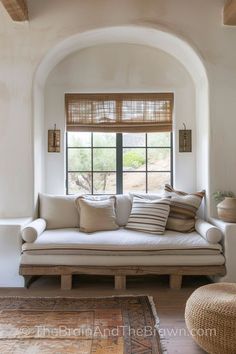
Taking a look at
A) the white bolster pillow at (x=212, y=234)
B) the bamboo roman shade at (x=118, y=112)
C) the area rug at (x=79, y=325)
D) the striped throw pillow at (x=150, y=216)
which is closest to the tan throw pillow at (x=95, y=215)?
the striped throw pillow at (x=150, y=216)

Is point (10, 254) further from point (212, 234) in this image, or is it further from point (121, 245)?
point (212, 234)

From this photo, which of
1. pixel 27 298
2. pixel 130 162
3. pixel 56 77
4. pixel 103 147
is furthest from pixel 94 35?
pixel 27 298

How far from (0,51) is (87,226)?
7.11 feet

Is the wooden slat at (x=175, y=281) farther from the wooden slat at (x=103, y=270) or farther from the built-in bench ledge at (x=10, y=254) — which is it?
the built-in bench ledge at (x=10, y=254)

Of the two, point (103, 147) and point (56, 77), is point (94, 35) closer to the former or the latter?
point (56, 77)

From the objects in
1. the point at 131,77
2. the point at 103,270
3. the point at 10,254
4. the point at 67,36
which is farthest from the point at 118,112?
the point at 10,254

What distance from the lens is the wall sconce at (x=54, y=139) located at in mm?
3871

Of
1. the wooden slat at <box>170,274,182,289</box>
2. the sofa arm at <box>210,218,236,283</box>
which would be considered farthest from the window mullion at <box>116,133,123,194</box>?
the sofa arm at <box>210,218,236,283</box>

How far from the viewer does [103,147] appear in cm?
404

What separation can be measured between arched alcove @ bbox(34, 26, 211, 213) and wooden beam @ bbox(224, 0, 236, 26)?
1.54 feet

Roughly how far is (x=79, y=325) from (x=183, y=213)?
62.8 inches

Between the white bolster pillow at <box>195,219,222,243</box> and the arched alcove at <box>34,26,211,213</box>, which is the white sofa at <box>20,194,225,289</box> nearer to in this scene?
the white bolster pillow at <box>195,219,222,243</box>

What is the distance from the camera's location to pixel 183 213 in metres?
3.28

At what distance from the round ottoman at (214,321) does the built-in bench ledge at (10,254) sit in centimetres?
174
